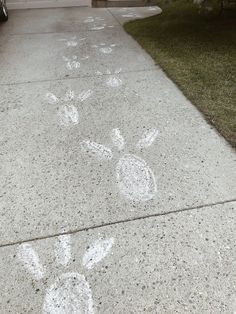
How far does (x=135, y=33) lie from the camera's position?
17.9ft

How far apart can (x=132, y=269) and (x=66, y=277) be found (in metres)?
0.33

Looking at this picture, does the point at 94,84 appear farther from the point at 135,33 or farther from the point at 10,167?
the point at 135,33

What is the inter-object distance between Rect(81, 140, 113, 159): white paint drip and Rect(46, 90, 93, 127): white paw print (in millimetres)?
377

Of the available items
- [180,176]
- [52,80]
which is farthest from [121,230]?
[52,80]

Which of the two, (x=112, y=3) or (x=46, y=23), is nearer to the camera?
(x=46, y=23)

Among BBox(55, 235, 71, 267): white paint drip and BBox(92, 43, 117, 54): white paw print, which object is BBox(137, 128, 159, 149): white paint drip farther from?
BBox(92, 43, 117, 54): white paw print

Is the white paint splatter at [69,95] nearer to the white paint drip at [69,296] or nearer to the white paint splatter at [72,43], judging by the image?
the white paint splatter at [72,43]

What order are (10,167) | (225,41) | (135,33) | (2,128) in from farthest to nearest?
(135,33)
(225,41)
(2,128)
(10,167)

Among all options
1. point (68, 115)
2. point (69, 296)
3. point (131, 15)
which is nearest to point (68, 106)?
point (68, 115)

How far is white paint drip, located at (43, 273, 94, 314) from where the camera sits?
163 cm

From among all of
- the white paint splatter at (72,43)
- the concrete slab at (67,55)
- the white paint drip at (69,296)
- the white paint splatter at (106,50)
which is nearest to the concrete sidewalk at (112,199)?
the white paint drip at (69,296)

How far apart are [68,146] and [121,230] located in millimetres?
985

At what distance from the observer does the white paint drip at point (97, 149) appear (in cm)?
267

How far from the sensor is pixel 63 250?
1930 millimetres
